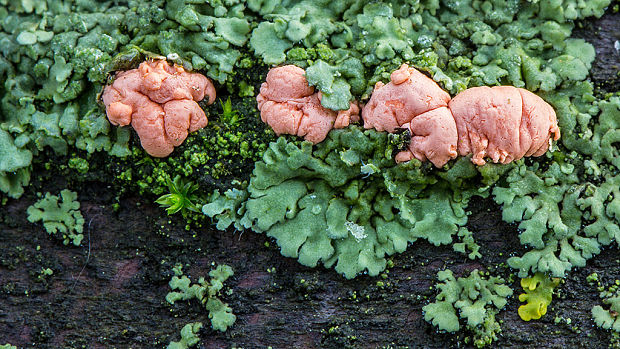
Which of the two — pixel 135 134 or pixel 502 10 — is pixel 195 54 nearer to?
pixel 135 134

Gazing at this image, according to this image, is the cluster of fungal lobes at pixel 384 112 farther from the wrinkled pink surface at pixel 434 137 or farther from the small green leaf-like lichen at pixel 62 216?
the small green leaf-like lichen at pixel 62 216

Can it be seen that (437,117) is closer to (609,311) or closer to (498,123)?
(498,123)

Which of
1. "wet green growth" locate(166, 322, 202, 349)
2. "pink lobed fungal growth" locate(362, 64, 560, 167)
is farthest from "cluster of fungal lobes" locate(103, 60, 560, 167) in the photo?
"wet green growth" locate(166, 322, 202, 349)

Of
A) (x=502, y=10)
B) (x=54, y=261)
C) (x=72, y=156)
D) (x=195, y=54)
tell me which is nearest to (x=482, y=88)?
(x=502, y=10)

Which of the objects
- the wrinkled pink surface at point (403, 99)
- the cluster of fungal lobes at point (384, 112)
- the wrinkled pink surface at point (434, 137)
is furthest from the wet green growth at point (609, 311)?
the wrinkled pink surface at point (403, 99)

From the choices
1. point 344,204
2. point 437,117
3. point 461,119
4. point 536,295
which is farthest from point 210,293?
point 536,295

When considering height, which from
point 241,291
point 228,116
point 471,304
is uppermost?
point 228,116
